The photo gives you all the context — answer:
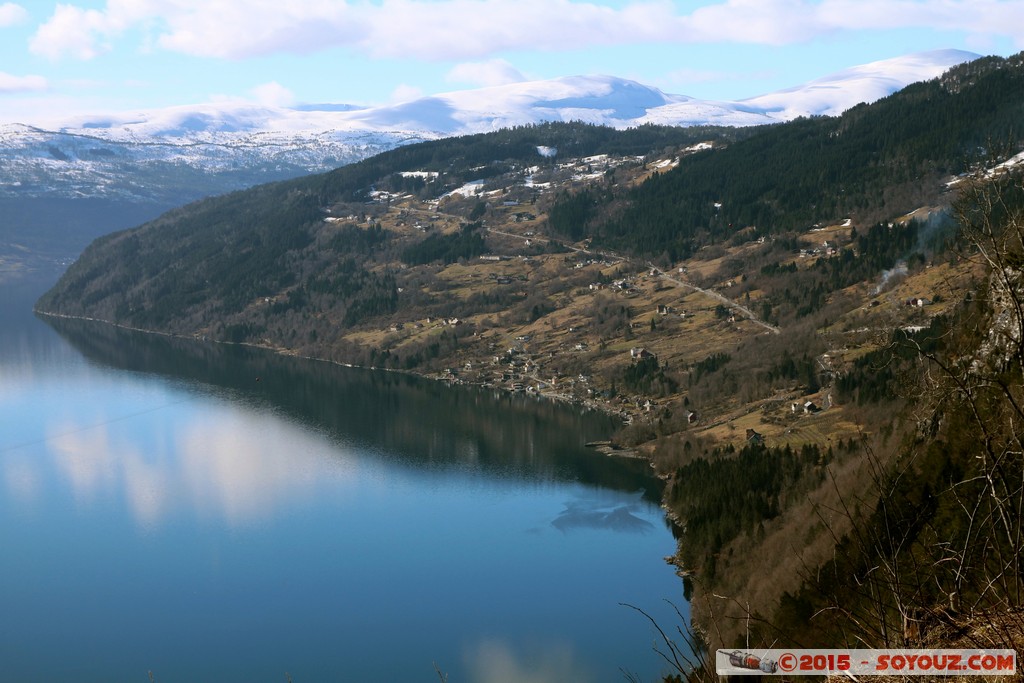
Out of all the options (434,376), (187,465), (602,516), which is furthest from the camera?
(434,376)

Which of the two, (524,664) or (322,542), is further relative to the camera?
(322,542)

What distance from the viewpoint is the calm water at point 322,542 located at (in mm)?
31875

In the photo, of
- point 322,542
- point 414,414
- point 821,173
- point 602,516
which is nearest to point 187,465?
point 322,542

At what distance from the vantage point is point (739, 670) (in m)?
5.43

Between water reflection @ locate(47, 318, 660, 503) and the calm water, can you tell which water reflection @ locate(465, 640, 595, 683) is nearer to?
the calm water

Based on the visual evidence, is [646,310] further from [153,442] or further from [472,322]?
[153,442]

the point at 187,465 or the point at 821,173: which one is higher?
the point at 821,173

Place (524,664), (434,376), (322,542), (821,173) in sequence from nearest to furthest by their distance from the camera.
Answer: (524,664), (322,542), (434,376), (821,173)

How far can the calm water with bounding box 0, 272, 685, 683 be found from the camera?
31875 millimetres

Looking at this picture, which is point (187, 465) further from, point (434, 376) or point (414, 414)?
point (434, 376)

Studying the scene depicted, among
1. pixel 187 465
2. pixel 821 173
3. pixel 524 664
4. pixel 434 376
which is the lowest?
pixel 524 664

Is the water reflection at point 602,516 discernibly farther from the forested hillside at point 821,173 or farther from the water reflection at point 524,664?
the forested hillside at point 821,173

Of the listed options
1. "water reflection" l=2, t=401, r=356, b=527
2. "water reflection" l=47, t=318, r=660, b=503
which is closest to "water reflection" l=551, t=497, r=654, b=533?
"water reflection" l=47, t=318, r=660, b=503

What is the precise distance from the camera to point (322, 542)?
42281mm
